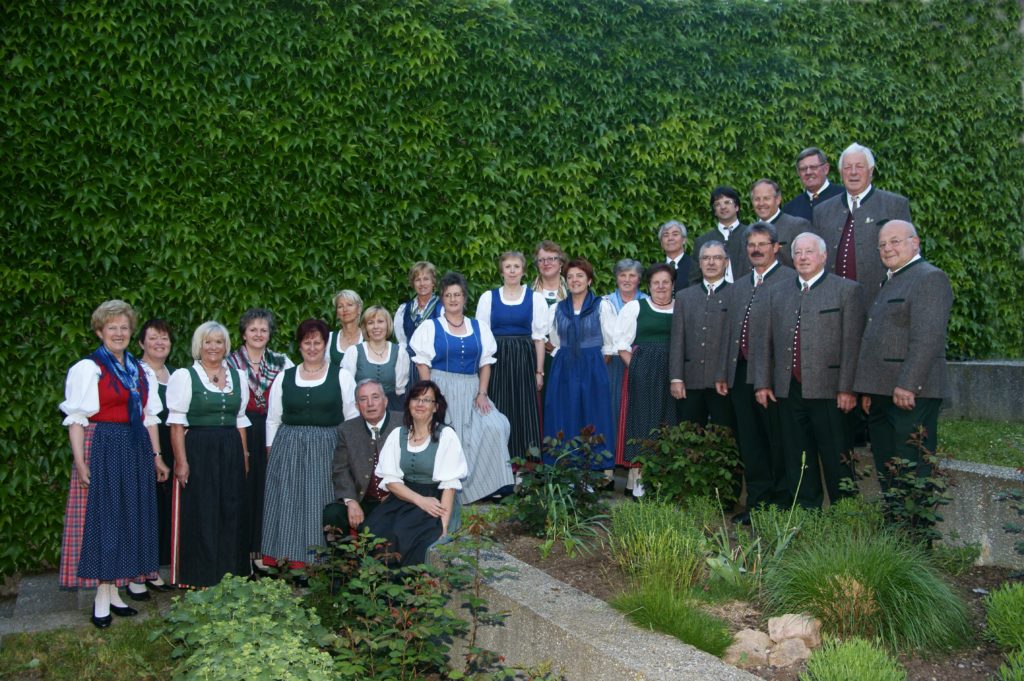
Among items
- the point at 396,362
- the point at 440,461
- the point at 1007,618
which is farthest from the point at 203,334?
the point at 1007,618

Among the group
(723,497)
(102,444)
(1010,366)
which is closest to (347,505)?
(102,444)

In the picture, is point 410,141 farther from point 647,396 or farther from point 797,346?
Result: point 797,346

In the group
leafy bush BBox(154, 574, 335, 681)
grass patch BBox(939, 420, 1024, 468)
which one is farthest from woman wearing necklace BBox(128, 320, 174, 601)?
grass patch BBox(939, 420, 1024, 468)

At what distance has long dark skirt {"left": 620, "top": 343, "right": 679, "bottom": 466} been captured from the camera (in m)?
6.43

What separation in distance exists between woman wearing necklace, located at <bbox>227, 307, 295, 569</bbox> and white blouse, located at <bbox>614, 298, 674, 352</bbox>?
2.08 m

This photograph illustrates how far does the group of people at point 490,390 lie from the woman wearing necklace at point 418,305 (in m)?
0.02

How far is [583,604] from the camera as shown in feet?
13.8

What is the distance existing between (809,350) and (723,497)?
0.97 metres

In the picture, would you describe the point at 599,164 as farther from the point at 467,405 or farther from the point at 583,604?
the point at 583,604

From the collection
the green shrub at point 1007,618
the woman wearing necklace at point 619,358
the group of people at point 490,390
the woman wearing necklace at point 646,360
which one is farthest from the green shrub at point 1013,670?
the woman wearing necklace at point 619,358

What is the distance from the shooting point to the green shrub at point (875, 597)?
3.81 metres

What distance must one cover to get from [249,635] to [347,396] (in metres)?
2.22

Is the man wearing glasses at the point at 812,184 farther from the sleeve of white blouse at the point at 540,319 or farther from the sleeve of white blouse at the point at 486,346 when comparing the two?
the sleeve of white blouse at the point at 486,346

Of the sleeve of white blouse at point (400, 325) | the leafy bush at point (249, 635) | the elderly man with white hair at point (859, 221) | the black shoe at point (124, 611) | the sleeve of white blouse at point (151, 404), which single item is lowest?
the black shoe at point (124, 611)
